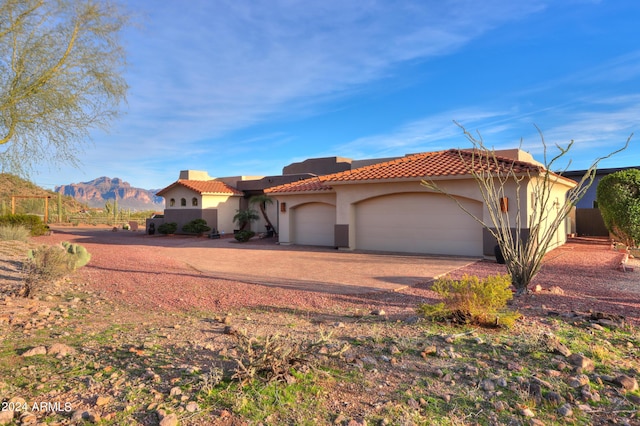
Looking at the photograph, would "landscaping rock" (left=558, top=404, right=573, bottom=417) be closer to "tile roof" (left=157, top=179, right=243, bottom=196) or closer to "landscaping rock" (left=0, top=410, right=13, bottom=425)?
"landscaping rock" (left=0, top=410, right=13, bottom=425)

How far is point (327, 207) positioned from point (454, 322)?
1489 centimetres

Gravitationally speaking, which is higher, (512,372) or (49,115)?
(49,115)

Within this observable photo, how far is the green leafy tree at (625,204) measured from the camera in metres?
17.2

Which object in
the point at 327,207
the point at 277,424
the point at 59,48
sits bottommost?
the point at 277,424

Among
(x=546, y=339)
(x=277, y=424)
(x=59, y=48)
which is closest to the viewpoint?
(x=277, y=424)

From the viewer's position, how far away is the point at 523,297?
8.56 m

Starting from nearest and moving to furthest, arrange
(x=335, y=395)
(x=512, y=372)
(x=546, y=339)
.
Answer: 1. (x=335, y=395)
2. (x=512, y=372)
3. (x=546, y=339)

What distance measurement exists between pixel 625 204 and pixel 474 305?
588 inches

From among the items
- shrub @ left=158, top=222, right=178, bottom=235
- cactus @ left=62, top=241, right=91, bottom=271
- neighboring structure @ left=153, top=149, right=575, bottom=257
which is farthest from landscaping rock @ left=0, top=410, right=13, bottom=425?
shrub @ left=158, top=222, right=178, bottom=235

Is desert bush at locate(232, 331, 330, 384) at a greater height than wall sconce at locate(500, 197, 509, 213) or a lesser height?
lesser

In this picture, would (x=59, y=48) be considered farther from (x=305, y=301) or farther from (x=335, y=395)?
(x=335, y=395)

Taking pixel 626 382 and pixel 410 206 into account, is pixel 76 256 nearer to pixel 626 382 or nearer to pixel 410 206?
pixel 410 206

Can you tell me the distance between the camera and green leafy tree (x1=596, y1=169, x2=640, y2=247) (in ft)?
56.3

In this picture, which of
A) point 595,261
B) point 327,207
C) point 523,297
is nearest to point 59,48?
point 523,297
